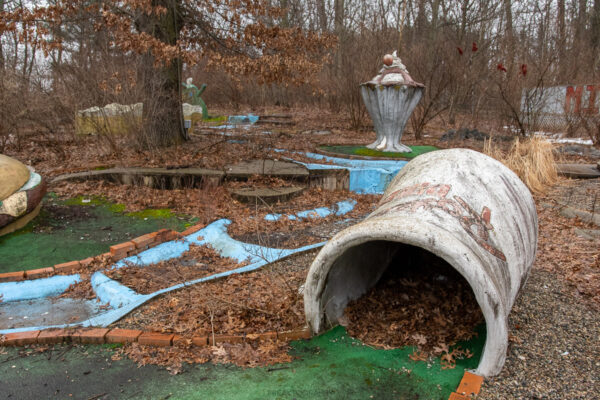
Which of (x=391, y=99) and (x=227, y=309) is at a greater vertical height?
(x=391, y=99)

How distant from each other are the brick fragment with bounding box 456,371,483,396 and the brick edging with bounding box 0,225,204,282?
3588 mm

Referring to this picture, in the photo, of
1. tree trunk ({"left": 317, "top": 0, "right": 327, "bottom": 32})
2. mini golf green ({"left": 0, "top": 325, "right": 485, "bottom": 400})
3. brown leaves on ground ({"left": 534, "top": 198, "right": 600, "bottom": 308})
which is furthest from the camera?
tree trunk ({"left": 317, "top": 0, "right": 327, "bottom": 32})

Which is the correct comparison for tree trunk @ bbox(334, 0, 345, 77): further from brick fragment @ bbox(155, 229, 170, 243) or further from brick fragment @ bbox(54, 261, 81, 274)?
brick fragment @ bbox(54, 261, 81, 274)

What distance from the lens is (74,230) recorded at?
5.82 metres

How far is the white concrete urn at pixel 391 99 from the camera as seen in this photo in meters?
9.74

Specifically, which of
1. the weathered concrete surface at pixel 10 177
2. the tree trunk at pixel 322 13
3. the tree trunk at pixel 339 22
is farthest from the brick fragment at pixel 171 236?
the tree trunk at pixel 322 13

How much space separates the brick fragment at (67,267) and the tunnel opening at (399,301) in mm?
2733

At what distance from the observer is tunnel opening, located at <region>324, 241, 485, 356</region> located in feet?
10.8

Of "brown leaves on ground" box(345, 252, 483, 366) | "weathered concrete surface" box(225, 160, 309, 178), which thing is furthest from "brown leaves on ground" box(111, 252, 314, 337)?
"weathered concrete surface" box(225, 160, 309, 178)

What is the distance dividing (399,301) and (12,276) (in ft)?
11.8

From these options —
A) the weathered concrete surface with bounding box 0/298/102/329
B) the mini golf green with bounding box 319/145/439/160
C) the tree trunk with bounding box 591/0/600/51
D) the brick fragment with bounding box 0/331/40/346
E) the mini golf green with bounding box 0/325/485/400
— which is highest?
the tree trunk with bounding box 591/0/600/51

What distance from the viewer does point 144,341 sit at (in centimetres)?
336

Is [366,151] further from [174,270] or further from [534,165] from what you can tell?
[174,270]

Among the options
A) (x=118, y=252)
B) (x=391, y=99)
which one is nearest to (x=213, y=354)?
(x=118, y=252)
